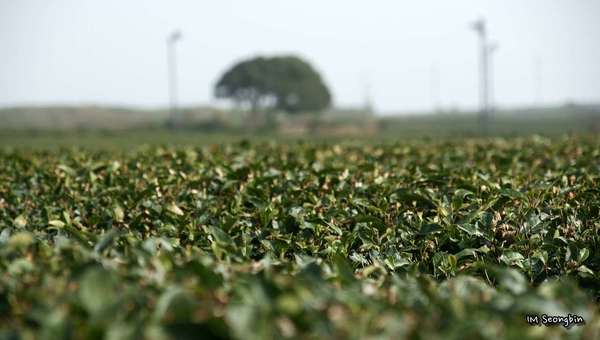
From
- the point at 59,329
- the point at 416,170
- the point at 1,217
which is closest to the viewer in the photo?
the point at 59,329

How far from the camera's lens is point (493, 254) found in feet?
10.00

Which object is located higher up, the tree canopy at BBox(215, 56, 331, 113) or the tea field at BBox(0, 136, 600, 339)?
the tree canopy at BBox(215, 56, 331, 113)

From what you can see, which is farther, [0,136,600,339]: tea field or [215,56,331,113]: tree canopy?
[215,56,331,113]: tree canopy

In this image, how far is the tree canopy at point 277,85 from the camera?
88625 millimetres

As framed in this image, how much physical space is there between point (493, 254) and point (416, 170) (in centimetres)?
141

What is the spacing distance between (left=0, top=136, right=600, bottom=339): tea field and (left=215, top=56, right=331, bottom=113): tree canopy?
274 ft

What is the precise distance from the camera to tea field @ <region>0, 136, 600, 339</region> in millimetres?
1270

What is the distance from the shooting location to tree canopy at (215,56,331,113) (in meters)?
88.6

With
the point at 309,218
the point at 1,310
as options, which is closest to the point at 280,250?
the point at 309,218

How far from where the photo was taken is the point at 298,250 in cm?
297

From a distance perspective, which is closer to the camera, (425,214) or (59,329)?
(59,329)

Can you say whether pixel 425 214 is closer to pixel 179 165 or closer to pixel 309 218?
pixel 309 218

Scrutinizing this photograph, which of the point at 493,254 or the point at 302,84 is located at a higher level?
the point at 302,84

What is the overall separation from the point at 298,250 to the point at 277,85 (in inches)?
3459
